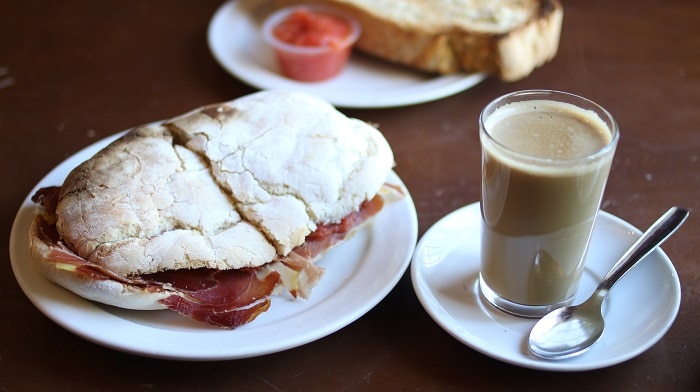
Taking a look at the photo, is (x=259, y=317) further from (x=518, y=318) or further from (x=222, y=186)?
(x=518, y=318)

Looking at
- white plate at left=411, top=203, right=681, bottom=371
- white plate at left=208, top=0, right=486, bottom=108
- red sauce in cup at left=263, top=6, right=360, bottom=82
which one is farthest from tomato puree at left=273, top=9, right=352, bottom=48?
white plate at left=411, top=203, right=681, bottom=371

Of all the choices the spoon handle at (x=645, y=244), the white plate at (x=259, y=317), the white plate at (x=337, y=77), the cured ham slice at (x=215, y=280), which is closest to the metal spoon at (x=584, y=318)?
the spoon handle at (x=645, y=244)

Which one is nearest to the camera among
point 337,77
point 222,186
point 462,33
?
point 222,186

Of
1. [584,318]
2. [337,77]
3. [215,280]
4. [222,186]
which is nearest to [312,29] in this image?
[337,77]

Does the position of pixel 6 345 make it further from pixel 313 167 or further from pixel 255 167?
pixel 313 167

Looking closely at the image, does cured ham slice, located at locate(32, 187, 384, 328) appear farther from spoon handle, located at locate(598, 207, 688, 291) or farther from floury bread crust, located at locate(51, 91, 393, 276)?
spoon handle, located at locate(598, 207, 688, 291)

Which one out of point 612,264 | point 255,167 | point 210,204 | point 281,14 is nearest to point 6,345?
point 210,204
